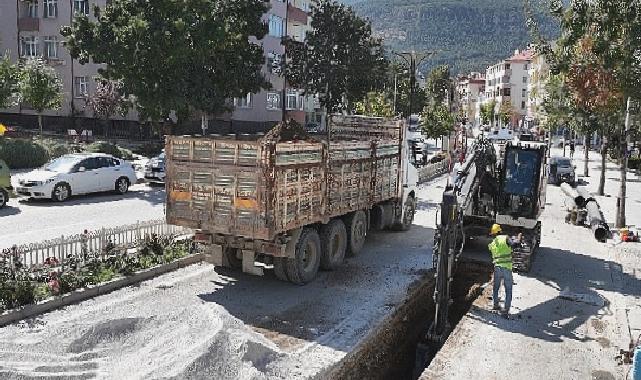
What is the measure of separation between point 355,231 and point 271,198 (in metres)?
4.55

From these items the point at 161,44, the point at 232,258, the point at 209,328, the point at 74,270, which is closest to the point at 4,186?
the point at 161,44

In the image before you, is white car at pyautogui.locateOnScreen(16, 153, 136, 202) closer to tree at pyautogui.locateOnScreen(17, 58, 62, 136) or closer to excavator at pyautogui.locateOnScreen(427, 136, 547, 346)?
tree at pyautogui.locateOnScreen(17, 58, 62, 136)

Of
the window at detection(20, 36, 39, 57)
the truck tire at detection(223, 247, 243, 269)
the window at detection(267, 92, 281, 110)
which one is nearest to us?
the truck tire at detection(223, 247, 243, 269)

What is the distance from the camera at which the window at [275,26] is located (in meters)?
49.1

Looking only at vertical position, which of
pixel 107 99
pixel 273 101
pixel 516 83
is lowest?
pixel 107 99

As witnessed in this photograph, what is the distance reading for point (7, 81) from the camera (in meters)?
30.4

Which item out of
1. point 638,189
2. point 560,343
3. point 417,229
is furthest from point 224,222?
point 638,189

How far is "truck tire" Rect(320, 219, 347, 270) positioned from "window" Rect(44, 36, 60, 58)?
3819 centimetres

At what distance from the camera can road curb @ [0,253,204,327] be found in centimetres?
1015

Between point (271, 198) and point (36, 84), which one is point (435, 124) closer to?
point (36, 84)

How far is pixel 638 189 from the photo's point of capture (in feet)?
108

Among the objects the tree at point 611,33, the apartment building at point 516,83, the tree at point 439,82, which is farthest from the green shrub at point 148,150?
the apartment building at point 516,83

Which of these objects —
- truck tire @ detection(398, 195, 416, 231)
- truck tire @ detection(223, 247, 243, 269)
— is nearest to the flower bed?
truck tire @ detection(223, 247, 243, 269)

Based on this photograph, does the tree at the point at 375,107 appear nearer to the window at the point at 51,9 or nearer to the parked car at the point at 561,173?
the parked car at the point at 561,173
